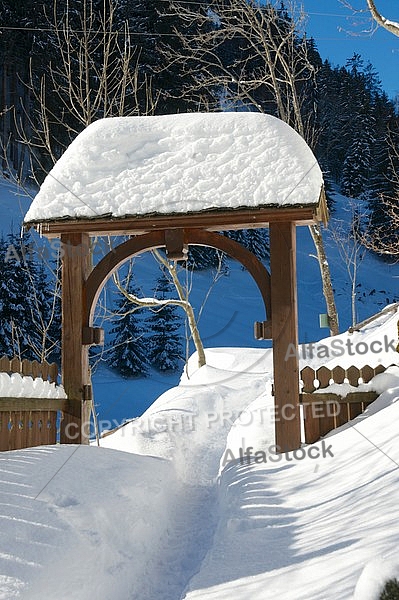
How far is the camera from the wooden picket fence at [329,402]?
739 centimetres

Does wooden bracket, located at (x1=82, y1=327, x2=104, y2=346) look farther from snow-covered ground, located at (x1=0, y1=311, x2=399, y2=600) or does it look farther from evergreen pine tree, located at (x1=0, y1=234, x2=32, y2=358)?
evergreen pine tree, located at (x1=0, y1=234, x2=32, y2=358)

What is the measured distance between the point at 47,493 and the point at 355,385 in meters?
→ 4.08

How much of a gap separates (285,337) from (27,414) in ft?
9.78

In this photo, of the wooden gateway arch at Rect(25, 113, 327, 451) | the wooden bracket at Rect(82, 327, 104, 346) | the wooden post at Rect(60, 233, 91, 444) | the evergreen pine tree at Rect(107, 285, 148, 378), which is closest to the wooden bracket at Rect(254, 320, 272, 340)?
the wooden gateway arch at Rect(25, 113, 327, 451)

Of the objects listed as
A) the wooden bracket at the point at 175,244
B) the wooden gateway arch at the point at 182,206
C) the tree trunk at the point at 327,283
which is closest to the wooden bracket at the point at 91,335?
the wooden gateway arch at the point at 182,206

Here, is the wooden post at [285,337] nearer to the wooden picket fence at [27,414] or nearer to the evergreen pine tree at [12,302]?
the wooden picket fence at [27,414]

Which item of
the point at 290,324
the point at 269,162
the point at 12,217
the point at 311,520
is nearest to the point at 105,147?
the point at 269,162

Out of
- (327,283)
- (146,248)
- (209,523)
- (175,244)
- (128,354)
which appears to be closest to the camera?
(209,523)

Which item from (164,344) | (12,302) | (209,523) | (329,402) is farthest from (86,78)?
(164,344)

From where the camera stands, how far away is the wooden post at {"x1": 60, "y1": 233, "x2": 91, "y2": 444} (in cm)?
791

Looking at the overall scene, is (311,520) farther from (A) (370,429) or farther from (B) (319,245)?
(B) (319,245)

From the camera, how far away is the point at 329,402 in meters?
7.45

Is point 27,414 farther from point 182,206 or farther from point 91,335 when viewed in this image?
point 182,206

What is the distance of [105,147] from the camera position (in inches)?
326
